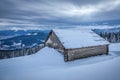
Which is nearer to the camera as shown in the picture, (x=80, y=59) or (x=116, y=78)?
(x=116, y=78)

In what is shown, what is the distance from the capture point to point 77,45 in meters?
18.9

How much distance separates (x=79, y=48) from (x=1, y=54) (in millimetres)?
43721

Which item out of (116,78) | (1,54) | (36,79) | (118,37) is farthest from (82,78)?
(118,37)

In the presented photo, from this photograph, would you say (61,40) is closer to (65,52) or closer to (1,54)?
(65,52)

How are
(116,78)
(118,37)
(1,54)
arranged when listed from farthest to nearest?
1. (118,37)
2. (1,54)
3. (116,78)

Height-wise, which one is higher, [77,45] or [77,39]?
[77,39]

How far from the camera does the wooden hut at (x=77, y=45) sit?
18219 millimetres

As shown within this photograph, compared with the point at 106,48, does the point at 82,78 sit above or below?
below

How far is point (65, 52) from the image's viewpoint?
58.5ft

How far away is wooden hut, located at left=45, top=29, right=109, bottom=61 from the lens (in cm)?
1822

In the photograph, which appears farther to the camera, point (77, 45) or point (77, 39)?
point (77, 39)

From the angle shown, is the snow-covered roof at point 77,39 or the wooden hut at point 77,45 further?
the snow-covered roof at point 77,39

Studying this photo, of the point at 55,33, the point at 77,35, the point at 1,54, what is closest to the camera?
the point at 55,33

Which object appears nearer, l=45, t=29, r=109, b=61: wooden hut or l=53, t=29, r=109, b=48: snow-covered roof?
l=45, t=29, r=109, b=61: wooden hut
